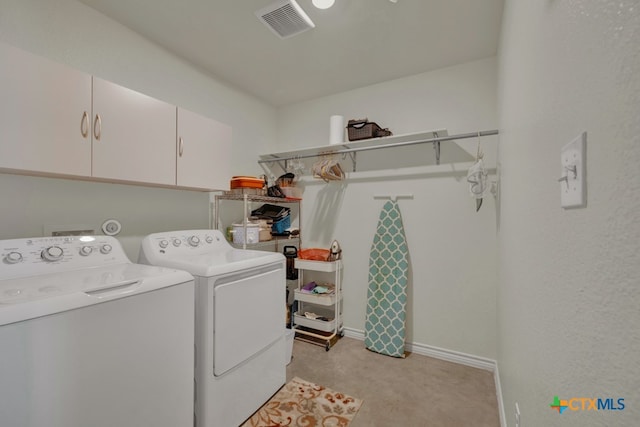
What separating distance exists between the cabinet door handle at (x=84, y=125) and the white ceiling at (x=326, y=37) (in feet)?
2.77

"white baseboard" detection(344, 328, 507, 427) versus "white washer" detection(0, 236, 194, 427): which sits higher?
"white washer" detection(0, 236, 194, 427)

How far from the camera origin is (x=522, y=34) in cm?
107

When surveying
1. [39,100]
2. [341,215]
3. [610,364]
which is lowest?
[610,364]

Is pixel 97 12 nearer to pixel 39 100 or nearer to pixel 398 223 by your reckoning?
pixel 39 100

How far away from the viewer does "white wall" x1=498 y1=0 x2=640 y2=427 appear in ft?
1.19

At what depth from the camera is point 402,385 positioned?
2045 millimetres

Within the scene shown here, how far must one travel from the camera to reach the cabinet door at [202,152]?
1985 mm

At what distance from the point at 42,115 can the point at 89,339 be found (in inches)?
45.2

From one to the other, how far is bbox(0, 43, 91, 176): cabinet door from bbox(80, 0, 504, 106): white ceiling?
0.74 meters

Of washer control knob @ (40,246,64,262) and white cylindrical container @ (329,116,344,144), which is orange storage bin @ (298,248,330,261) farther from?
washer control knob @ (40,246,64,262)

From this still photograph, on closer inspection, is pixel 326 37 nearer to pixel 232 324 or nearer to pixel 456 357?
pixel 232 324

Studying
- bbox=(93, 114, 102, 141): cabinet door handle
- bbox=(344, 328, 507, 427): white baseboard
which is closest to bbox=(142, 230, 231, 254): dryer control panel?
bbox=(93, 114, 102, 141): cabinet door handle

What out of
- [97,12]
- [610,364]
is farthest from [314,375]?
[97,12]

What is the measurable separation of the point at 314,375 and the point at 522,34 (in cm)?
242
